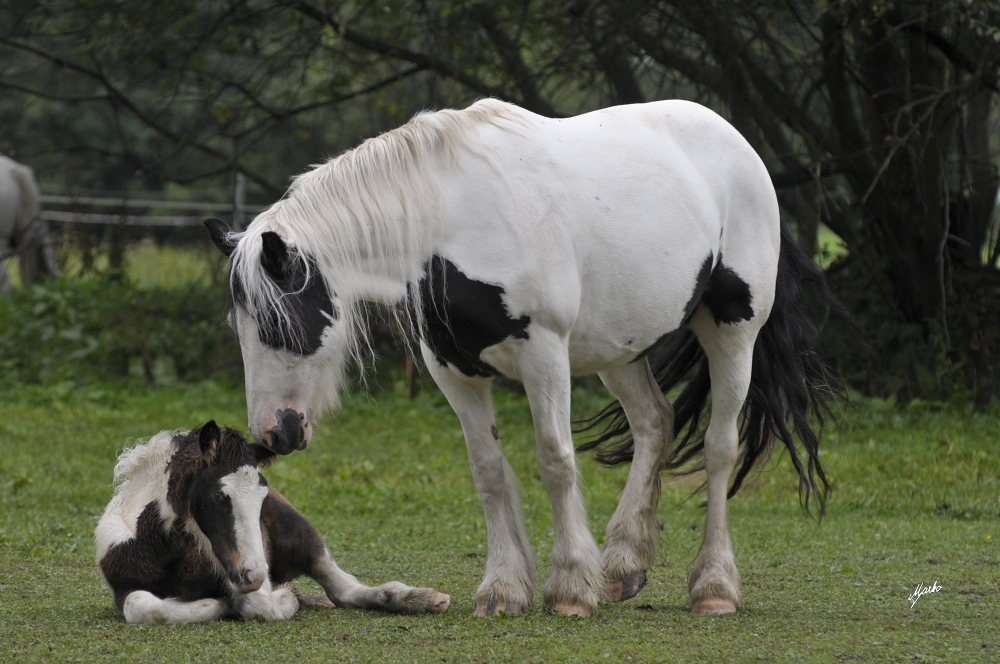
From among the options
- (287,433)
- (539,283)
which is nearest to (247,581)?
(287,433)

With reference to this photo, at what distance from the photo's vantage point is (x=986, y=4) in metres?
6.88

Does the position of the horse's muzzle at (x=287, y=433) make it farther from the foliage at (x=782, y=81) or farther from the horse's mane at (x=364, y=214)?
the foliage at (x=782, y=81)

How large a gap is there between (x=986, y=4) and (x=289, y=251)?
→ 538 centimetres

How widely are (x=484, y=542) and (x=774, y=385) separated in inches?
76.8

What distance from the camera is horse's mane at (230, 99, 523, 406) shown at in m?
3.66

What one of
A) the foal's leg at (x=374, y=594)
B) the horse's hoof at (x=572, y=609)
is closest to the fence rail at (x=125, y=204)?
the foal's leg at (x=374, y=594)

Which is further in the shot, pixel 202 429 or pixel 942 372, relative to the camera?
pixel 942 372

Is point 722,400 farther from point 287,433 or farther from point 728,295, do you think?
point 287,433

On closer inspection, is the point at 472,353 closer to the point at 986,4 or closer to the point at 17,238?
the point at 986,4

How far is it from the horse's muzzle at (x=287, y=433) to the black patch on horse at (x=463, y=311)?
1.86 ft

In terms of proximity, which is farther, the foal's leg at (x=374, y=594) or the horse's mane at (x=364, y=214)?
the foal's leg at (x=374, y=594)

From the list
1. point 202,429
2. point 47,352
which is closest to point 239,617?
point 202,429

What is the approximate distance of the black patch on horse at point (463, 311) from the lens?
12.4 ft

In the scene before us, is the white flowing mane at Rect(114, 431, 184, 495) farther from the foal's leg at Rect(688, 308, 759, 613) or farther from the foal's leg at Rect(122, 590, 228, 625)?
the foal's leg at Rect(688, 308, 759, 613)
